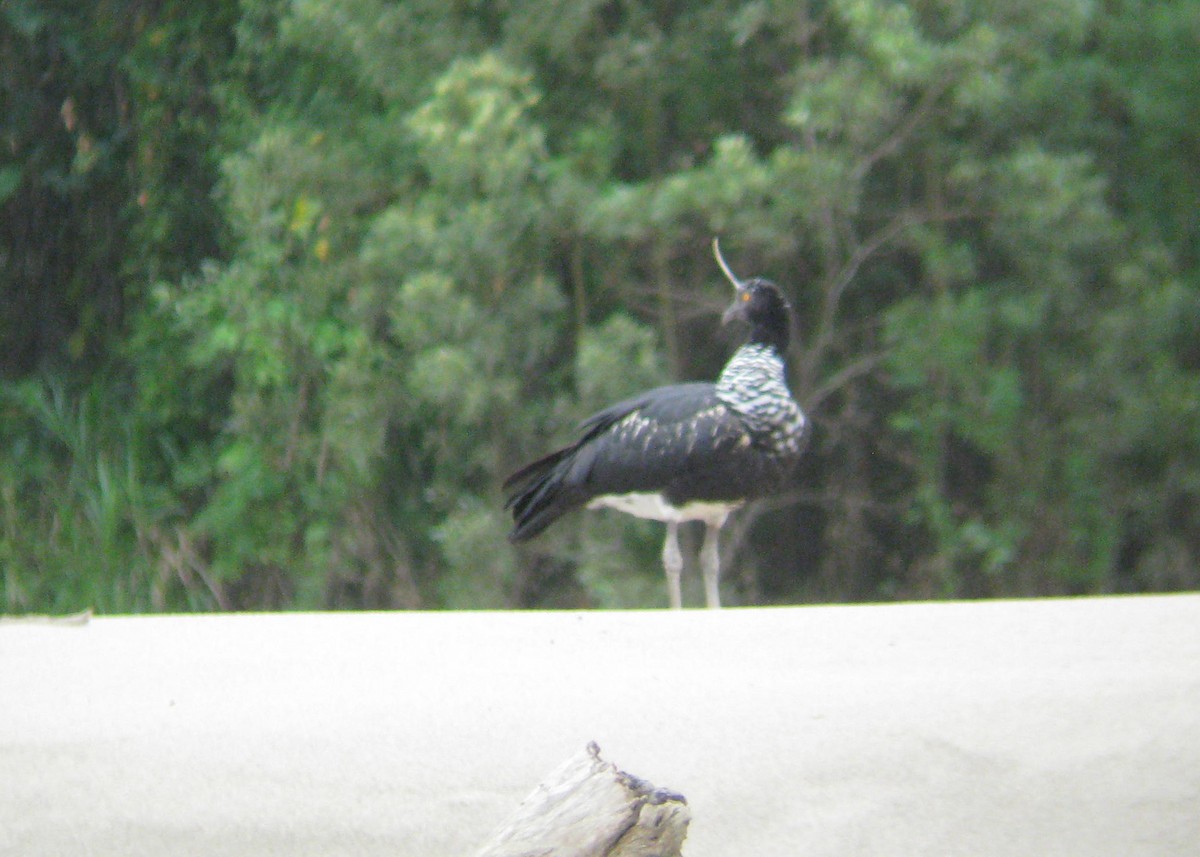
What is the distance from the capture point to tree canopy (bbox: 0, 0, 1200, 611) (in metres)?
6.33

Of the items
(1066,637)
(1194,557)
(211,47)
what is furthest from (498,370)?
(1066,637)

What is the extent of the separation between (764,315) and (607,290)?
1409mm

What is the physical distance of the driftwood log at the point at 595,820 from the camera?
2.05 m

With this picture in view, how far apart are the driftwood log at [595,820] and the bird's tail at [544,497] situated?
119 inches

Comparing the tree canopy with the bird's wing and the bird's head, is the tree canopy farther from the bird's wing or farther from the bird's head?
the bird's wing

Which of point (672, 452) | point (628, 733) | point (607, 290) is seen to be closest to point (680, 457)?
point (672, 452)

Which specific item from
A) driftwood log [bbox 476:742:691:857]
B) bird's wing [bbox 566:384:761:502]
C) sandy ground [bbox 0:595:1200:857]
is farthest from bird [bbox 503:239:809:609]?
driftwood log [bbox 476:742:691:857]

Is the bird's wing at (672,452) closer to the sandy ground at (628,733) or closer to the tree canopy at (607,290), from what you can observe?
the tree canopy at (607,290)

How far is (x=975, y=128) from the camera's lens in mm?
6789

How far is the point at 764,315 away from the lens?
5469 mm

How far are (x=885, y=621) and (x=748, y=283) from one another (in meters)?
2.16

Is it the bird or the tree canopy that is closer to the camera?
the bird

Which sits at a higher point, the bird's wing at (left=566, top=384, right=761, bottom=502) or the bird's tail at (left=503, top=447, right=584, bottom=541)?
the bird's wing at (left=566, top=384, right=761, bottom=502)

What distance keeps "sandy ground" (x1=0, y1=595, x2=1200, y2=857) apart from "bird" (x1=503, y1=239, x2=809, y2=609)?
1502mm
